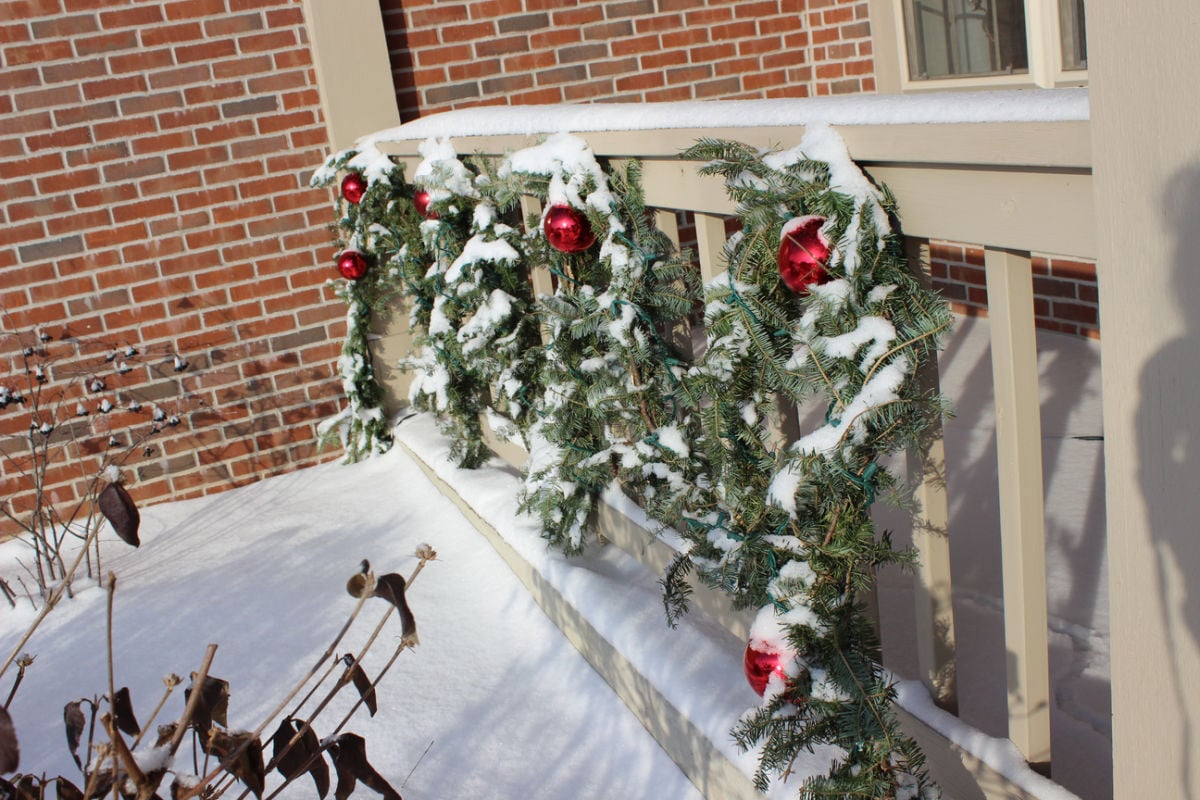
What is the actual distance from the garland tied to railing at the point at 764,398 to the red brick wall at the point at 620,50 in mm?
1919

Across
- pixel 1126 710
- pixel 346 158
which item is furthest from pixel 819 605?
pixel 346 158

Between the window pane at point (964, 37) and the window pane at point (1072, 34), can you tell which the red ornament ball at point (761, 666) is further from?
the window pane at point (964, 37)

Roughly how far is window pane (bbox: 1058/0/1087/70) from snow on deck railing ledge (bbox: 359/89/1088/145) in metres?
2.10

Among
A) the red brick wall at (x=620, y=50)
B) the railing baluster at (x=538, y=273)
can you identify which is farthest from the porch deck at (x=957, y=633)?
the red brick wall at (x=620, y=50)

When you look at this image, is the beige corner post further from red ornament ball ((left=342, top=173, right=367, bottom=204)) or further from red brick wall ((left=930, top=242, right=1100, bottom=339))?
red brick wall ((left=930, top=242, right=1100, bottom=339))

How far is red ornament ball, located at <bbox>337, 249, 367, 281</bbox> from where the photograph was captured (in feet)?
13.2

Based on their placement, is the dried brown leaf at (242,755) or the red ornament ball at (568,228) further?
the red ornament ball at (568,228)

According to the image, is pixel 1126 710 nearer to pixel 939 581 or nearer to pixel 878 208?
pixel 939 581

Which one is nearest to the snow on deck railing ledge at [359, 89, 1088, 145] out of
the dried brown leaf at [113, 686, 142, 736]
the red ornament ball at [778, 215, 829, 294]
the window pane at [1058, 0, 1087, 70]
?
the red ornament ball at [778, 215, 829, 294]

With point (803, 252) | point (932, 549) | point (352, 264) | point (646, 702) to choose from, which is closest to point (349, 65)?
point (352, 264)

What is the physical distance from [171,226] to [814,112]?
134 inches

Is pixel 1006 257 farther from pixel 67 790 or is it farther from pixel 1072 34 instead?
pixel 1072 34

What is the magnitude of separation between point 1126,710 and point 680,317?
1245 millimetres

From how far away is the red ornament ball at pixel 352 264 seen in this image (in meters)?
4.02
